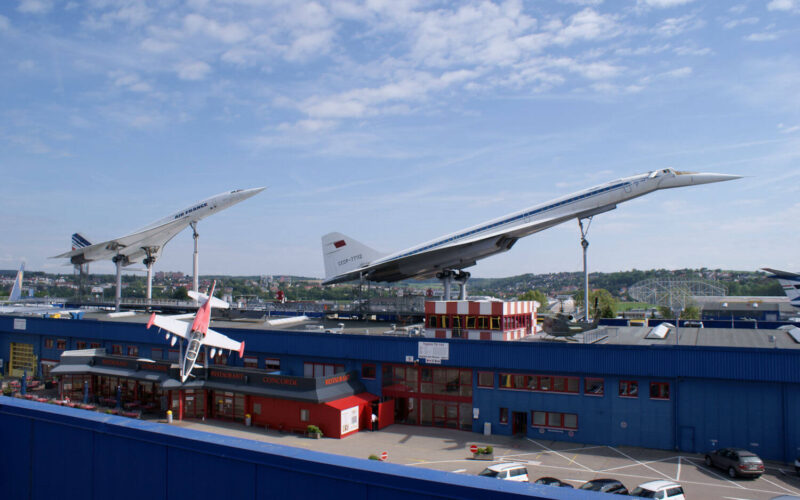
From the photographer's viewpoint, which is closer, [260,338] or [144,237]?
[260,338]

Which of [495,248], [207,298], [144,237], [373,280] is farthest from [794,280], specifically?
[144,237]

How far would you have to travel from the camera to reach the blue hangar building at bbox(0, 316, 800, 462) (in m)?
24.9

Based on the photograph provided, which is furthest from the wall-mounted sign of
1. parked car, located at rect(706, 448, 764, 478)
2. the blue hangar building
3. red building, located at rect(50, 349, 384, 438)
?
parked car, located at rect(706, 448, 764, 478)

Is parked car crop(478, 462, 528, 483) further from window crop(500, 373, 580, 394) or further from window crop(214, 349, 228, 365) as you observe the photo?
window crop(214, 349, 228, 365)

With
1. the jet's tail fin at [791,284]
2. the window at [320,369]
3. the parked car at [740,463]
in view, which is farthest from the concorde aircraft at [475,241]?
the jet's tail fin at [791,284]

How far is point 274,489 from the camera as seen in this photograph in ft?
22.5

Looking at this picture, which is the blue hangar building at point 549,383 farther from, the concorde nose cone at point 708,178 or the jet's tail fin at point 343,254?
the jet's tail fin at point 343,254

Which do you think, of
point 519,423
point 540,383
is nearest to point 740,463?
point 540,383

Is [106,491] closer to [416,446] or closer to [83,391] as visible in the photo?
[416,446]

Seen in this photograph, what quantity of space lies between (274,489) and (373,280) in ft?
164

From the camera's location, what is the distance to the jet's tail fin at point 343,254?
186ft

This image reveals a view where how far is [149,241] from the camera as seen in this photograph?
254ft

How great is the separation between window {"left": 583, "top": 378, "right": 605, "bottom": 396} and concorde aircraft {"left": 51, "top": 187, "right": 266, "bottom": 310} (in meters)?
49.1

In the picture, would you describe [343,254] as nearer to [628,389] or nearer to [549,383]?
[549,383]
